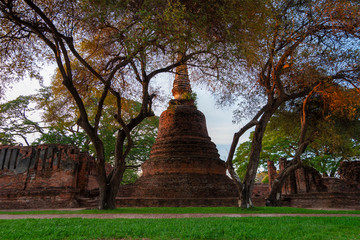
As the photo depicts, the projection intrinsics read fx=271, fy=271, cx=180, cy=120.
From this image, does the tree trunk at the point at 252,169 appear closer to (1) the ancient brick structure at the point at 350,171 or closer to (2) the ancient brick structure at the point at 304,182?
(2) the ancient brick structure at the point at 304,182

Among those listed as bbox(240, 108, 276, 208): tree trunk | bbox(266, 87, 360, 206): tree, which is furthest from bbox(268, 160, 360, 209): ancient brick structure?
bbox(240, 108, 276, 208): tree trunk

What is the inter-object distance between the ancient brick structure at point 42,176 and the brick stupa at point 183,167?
2.84m

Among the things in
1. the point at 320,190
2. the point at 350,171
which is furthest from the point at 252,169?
the point at 350,171

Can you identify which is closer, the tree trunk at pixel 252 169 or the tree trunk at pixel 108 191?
the tree trunk at pixel 108 191

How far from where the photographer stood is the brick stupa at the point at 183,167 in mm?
11516

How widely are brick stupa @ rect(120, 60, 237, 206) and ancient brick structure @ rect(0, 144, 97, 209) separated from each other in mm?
2842

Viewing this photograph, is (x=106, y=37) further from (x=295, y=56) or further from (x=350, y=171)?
(x=350, y=171)

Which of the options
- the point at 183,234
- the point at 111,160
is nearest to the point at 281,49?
the point at 183,234

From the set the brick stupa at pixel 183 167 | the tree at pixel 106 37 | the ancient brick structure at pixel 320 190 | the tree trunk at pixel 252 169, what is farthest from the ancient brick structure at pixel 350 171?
the tree at pixel 106 37

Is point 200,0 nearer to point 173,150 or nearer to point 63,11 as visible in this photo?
point 63,11

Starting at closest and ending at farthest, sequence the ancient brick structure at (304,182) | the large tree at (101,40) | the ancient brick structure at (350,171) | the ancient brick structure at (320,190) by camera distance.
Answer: the large tree at (101,40), the ancient brick structure at (320,190), the ancient brick structure at (304,182), the ancient brick structure at (350,171)

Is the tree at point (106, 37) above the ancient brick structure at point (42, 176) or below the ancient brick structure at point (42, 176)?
above

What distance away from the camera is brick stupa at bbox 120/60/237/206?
1152cm

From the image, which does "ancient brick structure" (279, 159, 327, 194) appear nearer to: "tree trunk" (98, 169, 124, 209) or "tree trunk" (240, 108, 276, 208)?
"tree trunk" (240, 108, 276, 208)
